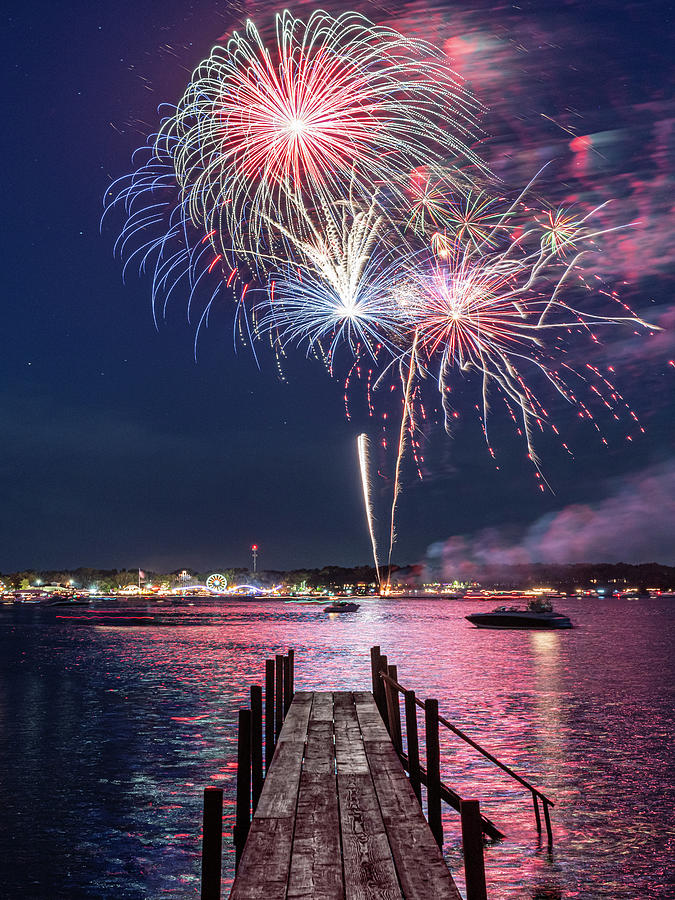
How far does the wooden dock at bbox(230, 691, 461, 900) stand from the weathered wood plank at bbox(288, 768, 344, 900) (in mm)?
10

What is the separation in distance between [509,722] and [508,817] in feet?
50.9

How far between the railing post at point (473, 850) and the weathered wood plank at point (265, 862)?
1.82 metres

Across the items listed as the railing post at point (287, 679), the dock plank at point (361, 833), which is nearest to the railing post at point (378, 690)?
the railing post at point (287, 679)

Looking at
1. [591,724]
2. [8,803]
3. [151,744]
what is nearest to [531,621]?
[591,724]

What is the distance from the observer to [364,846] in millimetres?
8547

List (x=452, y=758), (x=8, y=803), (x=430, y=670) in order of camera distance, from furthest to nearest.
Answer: (x=430, y=670) → (x=452, y=758) → (x=8, y=803)

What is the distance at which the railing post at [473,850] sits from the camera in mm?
7383

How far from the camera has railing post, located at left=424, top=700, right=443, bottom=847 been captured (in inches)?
499

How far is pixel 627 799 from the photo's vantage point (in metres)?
20.9

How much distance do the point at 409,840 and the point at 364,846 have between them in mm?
515

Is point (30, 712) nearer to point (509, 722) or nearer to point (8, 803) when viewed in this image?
point (8, 803)

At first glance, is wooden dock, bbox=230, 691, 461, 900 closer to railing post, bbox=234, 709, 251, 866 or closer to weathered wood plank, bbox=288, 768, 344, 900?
weathered wood plank, bbox=288, 768, 344, 900

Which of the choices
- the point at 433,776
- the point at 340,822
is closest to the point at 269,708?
the point at 433,776

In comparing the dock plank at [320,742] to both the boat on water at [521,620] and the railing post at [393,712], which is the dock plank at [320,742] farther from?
the boat on water at [521,620]
